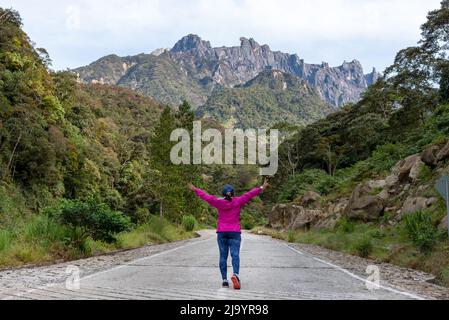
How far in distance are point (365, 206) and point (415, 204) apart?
505 cm

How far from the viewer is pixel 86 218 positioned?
49.3 feet

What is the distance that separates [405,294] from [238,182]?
90665 millimetres

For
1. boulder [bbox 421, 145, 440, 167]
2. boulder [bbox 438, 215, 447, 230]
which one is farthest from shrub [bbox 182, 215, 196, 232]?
boulder [bbox 438, 215, 447, 230]

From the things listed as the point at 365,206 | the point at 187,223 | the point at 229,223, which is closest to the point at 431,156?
the point at 365,206

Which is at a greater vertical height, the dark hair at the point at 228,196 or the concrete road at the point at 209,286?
the dark hair at the point at 228,196

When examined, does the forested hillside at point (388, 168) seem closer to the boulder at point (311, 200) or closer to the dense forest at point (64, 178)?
the boulder at point (311, 200)

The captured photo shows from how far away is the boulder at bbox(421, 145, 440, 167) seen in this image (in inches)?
829

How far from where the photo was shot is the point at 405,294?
7.19 metres

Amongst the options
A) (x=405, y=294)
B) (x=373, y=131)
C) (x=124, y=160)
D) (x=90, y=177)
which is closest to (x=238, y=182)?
(x=124, y=160)

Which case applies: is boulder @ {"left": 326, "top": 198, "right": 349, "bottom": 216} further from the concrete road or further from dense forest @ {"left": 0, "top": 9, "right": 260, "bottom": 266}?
the concrete road

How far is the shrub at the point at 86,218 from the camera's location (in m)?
14.9

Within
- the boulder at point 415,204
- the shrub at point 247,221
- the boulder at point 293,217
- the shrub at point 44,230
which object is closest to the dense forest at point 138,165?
the shrub at point 44,230

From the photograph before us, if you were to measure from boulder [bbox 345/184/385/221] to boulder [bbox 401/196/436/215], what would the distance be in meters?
2.67

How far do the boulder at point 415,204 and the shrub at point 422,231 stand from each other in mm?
2283
